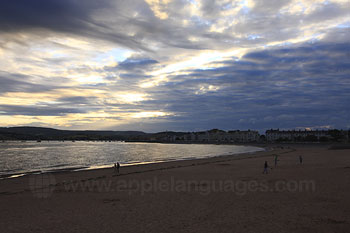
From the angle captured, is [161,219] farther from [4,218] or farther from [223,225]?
[4,218]

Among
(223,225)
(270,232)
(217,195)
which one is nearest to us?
(270,232)

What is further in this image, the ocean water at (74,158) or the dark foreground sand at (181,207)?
the ocean water at (74,158)

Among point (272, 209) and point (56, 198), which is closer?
point (272, 209)

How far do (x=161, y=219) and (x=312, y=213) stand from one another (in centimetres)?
634

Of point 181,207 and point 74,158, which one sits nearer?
point 181,207

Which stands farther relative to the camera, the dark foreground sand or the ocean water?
the ocean water

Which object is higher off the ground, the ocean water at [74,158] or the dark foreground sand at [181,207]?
the dark foreground sand at [181,207]

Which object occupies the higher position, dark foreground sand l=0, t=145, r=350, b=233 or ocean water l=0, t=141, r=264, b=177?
dark foreground sand l=0, t=145, r=350, b=233

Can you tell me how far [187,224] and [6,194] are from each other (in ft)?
40.3

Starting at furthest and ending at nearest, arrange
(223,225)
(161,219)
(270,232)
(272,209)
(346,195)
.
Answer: (346,195) → (272,209) → (161,219) → (223,225) → (270,232)

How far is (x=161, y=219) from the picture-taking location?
1073 cm

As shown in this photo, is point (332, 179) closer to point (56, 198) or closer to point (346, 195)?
point (346, 195)

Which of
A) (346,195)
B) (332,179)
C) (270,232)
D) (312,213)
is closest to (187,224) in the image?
(270,232)

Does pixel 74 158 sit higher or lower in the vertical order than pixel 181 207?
lower
